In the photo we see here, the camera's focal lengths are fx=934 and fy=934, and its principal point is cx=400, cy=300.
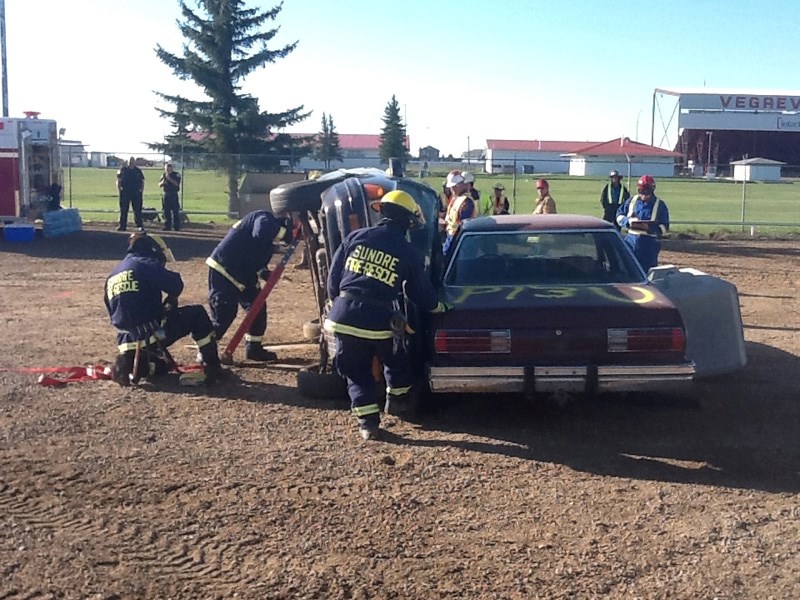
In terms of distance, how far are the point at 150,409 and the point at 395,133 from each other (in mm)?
60879

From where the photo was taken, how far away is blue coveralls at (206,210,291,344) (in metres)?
8.09

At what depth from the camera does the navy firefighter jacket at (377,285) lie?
6035 millimetres

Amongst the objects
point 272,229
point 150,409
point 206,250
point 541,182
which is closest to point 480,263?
point 272,229

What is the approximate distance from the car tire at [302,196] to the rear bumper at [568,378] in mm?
2320

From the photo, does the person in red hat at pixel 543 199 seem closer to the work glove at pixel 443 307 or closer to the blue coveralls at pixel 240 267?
the blue coveralls at pixel 240 267

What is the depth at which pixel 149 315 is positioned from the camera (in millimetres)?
7371

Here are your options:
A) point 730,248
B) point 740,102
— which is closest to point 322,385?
point 730,248

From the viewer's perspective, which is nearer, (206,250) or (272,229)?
(272,229)

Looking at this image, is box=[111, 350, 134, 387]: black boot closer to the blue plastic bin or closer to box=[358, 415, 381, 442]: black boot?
box=[358, 415, 381, 442]: black boot

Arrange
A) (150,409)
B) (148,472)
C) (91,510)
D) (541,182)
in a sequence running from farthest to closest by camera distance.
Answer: (541,182), (150,409), (148,472), (91,510)

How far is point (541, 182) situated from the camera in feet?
47.4

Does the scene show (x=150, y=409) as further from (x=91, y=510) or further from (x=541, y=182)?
(x=541, y=182)

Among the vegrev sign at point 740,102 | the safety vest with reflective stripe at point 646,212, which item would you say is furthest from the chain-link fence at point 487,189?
the vegrev sign at point 740,102

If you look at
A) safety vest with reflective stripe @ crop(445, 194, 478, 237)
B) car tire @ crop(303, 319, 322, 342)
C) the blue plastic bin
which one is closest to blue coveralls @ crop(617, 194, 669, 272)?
safety vest with reflective stripe @ crop(445, 194, 478, 237)
